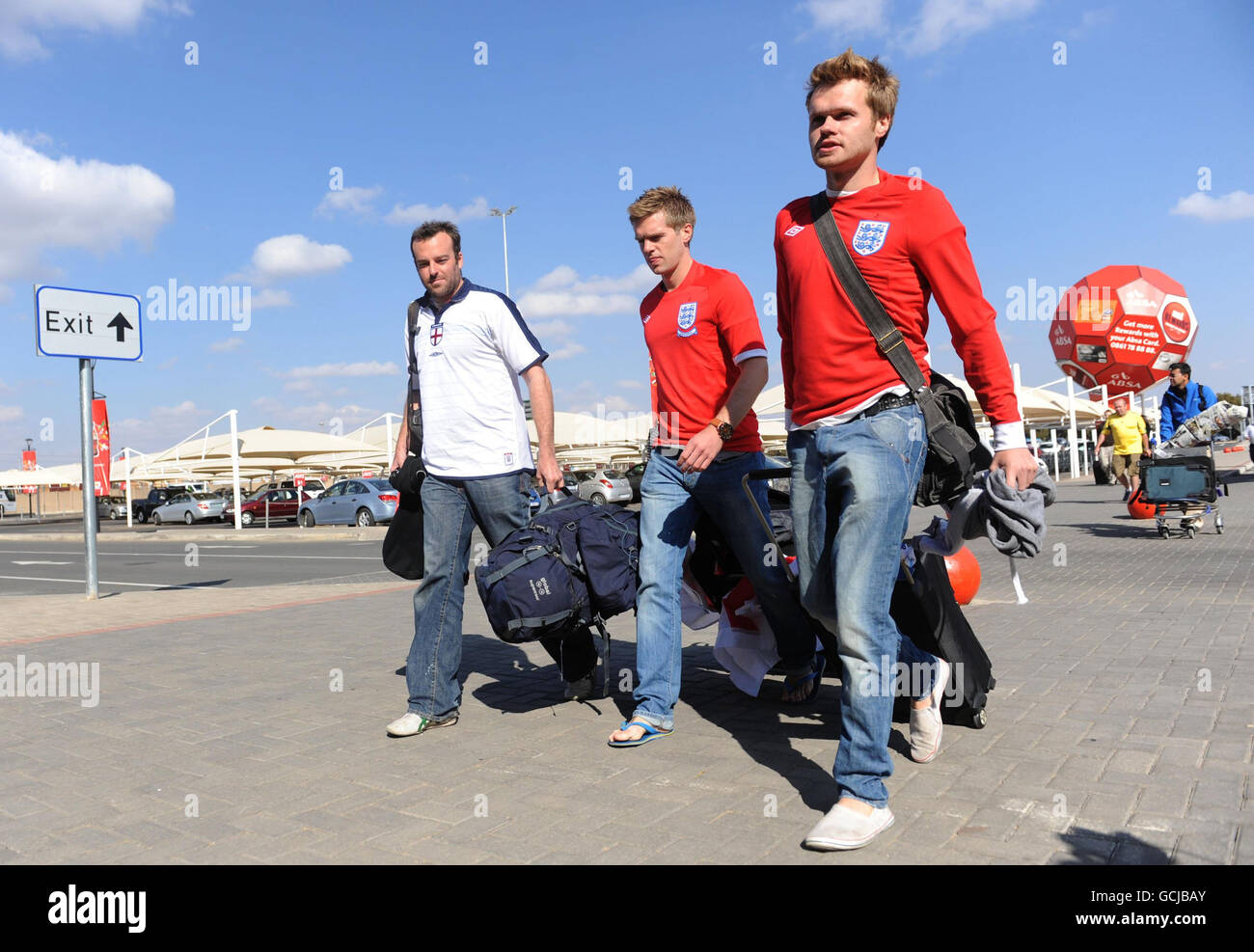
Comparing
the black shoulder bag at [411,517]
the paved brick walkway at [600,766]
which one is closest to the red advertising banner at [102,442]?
the paved brick walkway at [600,766]

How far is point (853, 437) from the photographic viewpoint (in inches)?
110

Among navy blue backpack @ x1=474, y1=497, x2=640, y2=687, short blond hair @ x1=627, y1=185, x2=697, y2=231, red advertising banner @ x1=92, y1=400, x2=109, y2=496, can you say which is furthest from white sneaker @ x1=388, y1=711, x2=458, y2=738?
red advertising banner @ x1=92, y1=400, x2=109, y2=496

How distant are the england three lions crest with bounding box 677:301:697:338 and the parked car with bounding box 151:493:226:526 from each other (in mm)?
35078

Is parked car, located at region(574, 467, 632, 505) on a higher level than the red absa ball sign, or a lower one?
lower

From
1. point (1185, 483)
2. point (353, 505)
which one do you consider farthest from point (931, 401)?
point (353, 505)

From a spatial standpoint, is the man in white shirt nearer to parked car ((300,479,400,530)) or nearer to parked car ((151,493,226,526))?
parked car ((300,479,400,530))

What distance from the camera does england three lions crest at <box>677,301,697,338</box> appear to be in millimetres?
3799

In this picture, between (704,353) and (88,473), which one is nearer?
(704,353)

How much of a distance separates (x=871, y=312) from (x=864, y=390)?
23 centimetres

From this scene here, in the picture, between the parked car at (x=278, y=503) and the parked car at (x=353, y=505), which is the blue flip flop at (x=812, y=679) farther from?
the parked car at (x=278, y=503)

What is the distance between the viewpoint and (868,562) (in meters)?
2.77

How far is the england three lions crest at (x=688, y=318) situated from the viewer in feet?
12.5

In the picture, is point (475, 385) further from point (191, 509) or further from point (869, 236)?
point (191, 509)

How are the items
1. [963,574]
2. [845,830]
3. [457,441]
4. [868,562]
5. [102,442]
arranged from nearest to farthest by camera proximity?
[845,830], [868,562], [457,441], [963,574], [102,442]
